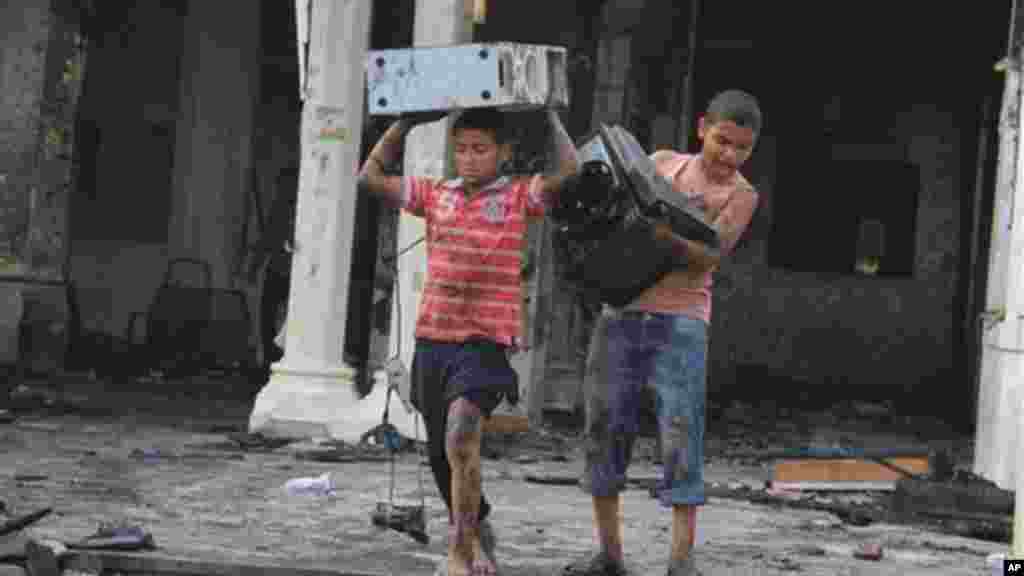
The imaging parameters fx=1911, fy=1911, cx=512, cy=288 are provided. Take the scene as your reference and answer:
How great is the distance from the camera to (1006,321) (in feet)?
33.0

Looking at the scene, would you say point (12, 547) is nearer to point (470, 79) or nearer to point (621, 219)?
point (470, 79)

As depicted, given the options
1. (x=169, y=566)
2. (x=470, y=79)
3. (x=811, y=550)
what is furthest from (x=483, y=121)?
(x=811, y=550)

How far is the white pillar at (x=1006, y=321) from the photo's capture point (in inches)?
387

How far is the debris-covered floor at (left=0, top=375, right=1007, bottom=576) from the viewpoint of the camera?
6816 millimetres

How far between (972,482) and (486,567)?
384 centimetres

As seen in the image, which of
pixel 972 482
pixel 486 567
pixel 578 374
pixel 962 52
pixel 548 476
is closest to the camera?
pixel 486 567

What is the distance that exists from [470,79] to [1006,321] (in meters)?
4.97

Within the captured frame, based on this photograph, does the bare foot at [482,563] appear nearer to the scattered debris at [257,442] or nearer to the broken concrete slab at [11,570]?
the broken concrete slab at [11,570]

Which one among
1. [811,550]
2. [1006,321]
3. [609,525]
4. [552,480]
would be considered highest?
[1006,321]

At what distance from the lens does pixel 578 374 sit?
562 inches

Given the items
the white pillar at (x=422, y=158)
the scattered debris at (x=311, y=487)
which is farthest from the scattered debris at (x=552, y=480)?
the white pillar at (x=422, y=158)

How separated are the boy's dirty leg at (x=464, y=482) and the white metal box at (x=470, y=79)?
3.12ft

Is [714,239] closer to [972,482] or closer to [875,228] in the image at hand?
[972,482]

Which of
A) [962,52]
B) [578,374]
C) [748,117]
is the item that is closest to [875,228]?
[962,52]
